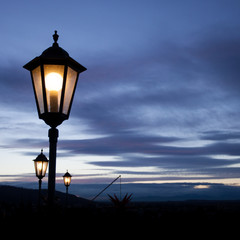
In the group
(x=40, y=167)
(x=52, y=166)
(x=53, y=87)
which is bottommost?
(x=52, y=166)

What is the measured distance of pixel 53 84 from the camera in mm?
4992

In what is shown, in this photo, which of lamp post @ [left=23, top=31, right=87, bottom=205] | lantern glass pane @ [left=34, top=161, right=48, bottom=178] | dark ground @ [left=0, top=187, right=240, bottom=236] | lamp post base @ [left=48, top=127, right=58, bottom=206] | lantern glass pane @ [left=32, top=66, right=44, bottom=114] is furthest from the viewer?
lantern glass pane @ [left=34, top=161, right=48, bottom=178]

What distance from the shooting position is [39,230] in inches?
164

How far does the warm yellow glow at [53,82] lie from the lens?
4984mm

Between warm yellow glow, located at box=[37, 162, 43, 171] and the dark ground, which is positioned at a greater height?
warm yellow glow, located at box=[37, 162, 43, 171]

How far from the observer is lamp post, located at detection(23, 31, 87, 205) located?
4.98m

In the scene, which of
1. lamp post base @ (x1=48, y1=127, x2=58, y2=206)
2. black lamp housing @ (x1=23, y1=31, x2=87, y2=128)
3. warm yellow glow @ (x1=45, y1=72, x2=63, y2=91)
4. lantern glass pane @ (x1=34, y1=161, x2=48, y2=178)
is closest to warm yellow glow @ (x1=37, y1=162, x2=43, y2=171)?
lantern glass pane @ (x1=34, y1=161, x2=48, y2=178)

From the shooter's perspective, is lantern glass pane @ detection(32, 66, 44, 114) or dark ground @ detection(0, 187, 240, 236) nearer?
dark ground @ detection(0, 187, 240, 236)

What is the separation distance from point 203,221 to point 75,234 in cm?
178

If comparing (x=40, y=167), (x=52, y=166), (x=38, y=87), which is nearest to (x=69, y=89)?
(x=38, y=87)

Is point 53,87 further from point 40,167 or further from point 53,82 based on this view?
point 40,167

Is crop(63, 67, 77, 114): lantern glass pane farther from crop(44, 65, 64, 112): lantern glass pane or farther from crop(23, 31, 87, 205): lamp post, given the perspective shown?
crop(44, 65, 64, 112): lantern glass pane

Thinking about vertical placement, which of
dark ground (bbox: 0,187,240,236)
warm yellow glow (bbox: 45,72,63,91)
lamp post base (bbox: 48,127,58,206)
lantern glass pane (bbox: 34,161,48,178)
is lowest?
dark ground (bbox: 0,187,240,236)

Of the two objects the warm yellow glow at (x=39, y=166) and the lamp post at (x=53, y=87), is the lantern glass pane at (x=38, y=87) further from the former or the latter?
the warm yellow glow at (x=39, y=166)
